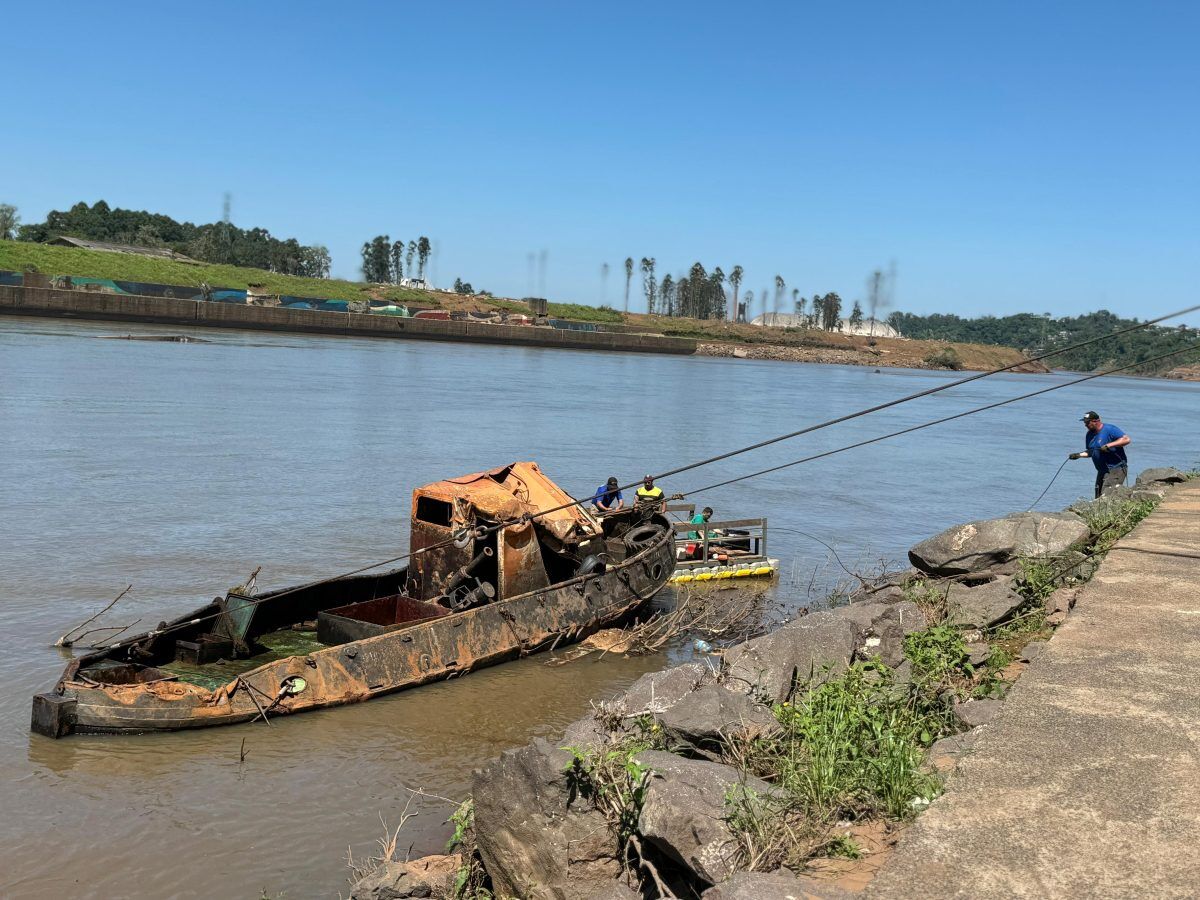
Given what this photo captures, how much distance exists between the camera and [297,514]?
22.6 m

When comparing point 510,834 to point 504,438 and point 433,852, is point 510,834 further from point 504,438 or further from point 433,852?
point 504,438

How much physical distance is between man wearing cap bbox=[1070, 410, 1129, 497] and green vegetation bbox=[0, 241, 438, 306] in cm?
9832

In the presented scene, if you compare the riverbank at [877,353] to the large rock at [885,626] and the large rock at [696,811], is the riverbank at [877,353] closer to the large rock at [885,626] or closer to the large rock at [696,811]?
the large rock at [885,626]

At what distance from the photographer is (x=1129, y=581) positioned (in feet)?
29.5

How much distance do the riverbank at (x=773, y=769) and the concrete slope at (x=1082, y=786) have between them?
0.03 metres

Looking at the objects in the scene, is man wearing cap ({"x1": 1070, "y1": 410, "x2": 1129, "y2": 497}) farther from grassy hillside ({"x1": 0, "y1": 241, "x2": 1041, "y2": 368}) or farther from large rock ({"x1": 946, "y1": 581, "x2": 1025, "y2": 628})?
grassy hillside ({"x1": 0, "y1": 241, "x2": 1041, "y2": 368})

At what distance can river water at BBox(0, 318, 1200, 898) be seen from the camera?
885cm

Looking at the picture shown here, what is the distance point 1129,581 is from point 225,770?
8.24 m

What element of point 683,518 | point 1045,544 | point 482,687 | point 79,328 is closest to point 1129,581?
point 1045,544

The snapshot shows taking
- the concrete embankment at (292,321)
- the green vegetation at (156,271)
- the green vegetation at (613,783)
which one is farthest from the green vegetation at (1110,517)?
the green vegetation at (156,271)

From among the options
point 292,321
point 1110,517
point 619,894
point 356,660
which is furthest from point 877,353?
point 619,894

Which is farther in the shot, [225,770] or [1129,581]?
[225,770]

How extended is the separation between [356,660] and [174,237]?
158058 millimetres

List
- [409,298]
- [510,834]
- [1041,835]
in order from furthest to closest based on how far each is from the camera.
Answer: [409,298] → [510,834] → [1041,835]
